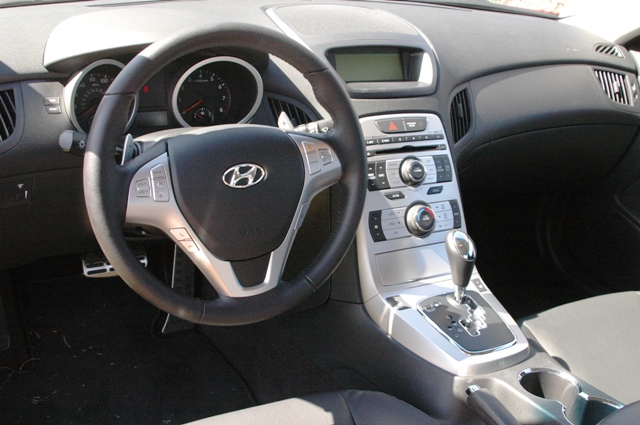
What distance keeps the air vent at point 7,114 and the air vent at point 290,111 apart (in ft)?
1.98

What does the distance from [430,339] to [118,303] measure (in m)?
1.32

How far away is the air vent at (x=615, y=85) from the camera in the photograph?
232cm

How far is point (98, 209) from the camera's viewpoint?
111cm

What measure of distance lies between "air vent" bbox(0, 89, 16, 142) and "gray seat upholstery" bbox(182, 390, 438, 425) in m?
0.78

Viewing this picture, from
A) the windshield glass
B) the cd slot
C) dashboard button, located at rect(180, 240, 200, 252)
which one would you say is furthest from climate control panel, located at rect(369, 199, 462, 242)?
the windshield glass

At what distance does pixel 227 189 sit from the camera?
1.24 meters

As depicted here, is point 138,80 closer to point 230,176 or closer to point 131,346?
point 230,176

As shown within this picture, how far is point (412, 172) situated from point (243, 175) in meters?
0.60

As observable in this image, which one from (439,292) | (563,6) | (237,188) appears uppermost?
(563,6)

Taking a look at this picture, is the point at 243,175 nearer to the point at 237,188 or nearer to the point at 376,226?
the point at 237,188

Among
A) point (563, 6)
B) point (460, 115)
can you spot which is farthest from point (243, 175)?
point (563, 6)

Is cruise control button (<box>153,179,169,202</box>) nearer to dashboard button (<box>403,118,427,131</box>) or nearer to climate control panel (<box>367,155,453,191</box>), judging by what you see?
climate control panel (<box>367,155,453,191</box>)

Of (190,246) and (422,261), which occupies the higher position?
(190,246)

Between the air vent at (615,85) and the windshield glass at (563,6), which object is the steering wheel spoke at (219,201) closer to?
the air vent at (615,85)
